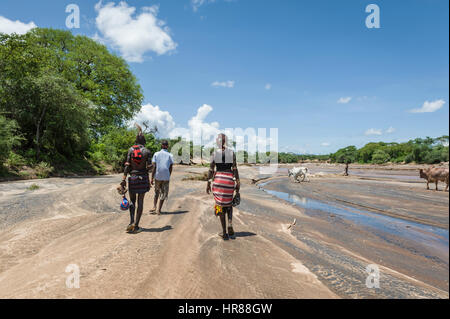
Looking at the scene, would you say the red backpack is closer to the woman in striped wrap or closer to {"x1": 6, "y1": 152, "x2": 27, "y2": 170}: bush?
the woman in striped wrap

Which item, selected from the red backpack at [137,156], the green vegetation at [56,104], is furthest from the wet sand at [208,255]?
the green vegetation at [56,104]

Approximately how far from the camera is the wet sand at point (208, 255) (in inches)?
121

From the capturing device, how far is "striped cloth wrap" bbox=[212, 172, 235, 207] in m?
5.07

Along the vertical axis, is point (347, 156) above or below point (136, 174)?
above

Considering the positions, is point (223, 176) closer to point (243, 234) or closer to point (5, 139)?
point (243, 234)

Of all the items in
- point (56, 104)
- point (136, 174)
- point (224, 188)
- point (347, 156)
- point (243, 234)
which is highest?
point (56, 104)

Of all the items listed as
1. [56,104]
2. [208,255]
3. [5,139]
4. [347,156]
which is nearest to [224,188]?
[208,255]

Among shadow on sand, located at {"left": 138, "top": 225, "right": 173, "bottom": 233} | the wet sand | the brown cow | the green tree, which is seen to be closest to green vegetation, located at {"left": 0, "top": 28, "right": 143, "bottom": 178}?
the wet sand

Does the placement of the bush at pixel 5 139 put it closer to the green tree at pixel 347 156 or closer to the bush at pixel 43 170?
the bush at pixel 43 170

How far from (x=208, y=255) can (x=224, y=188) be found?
1446 mm

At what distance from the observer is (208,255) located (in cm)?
423

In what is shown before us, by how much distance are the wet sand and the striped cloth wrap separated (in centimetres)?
90
